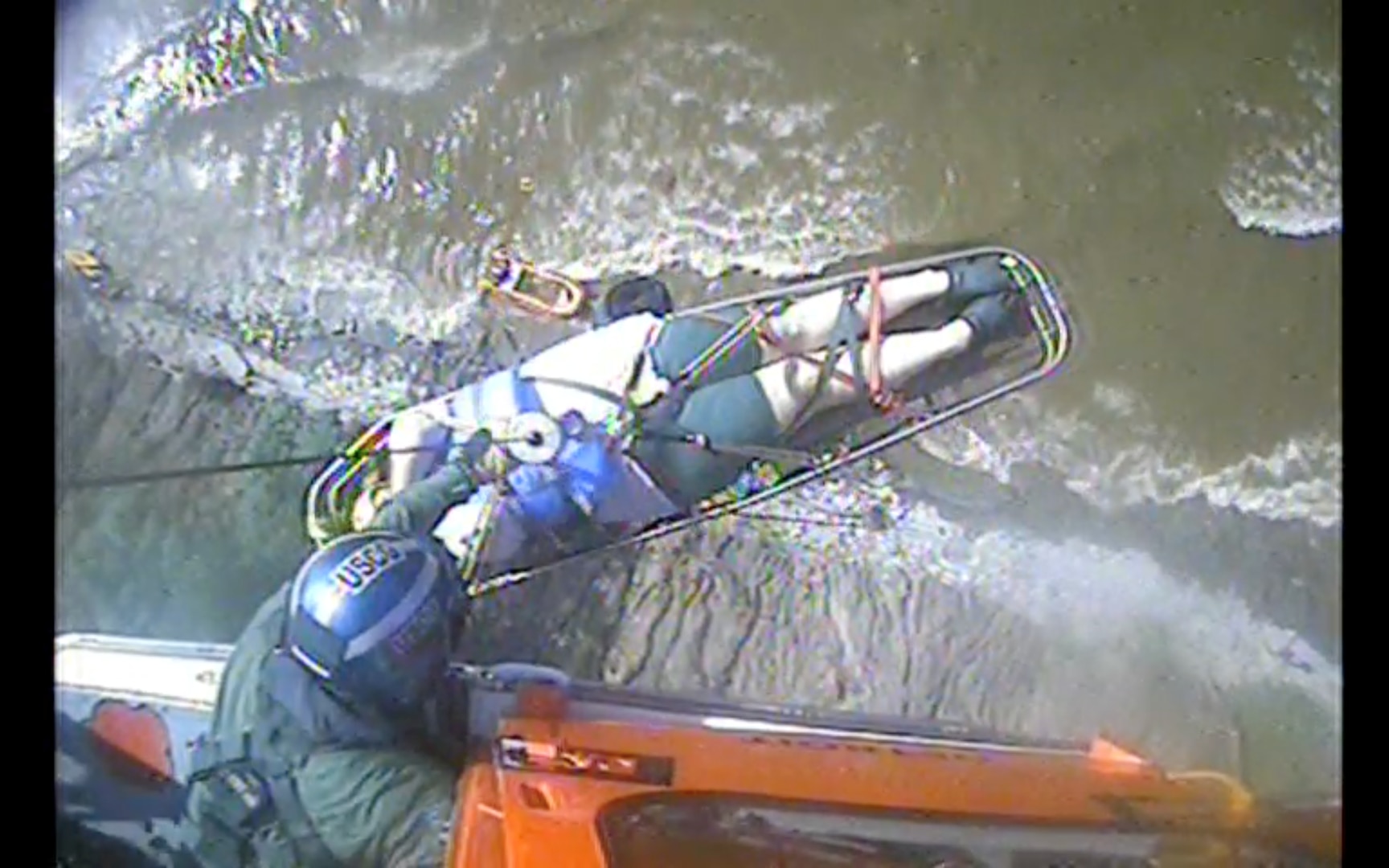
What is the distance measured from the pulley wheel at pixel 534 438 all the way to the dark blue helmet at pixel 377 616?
12 centimetres

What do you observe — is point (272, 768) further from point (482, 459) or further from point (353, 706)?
point (482, 459)

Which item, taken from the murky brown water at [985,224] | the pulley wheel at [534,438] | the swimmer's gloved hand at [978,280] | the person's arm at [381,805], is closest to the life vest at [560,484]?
the pulley wheel at [534,438]

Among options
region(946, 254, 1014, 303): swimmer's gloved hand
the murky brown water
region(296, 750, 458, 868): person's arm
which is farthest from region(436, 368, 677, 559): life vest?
region(946, 254, 1014, 303): swimmer's gloved hand

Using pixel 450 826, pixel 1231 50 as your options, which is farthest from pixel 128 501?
pixel 1231 50

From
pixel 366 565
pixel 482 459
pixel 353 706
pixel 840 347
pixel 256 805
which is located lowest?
pixel 256 805

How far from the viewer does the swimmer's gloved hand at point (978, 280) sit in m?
1.82

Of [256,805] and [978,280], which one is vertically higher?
[978,280]

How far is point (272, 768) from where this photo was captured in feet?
6.02

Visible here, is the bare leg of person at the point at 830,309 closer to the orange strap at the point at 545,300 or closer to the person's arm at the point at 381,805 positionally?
the orange strap at the point at 545,300

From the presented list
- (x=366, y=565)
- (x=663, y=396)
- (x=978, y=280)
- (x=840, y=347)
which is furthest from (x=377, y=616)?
(x=978, y=280)

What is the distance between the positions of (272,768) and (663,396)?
51cm

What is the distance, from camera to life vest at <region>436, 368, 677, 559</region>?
72.5 inches
